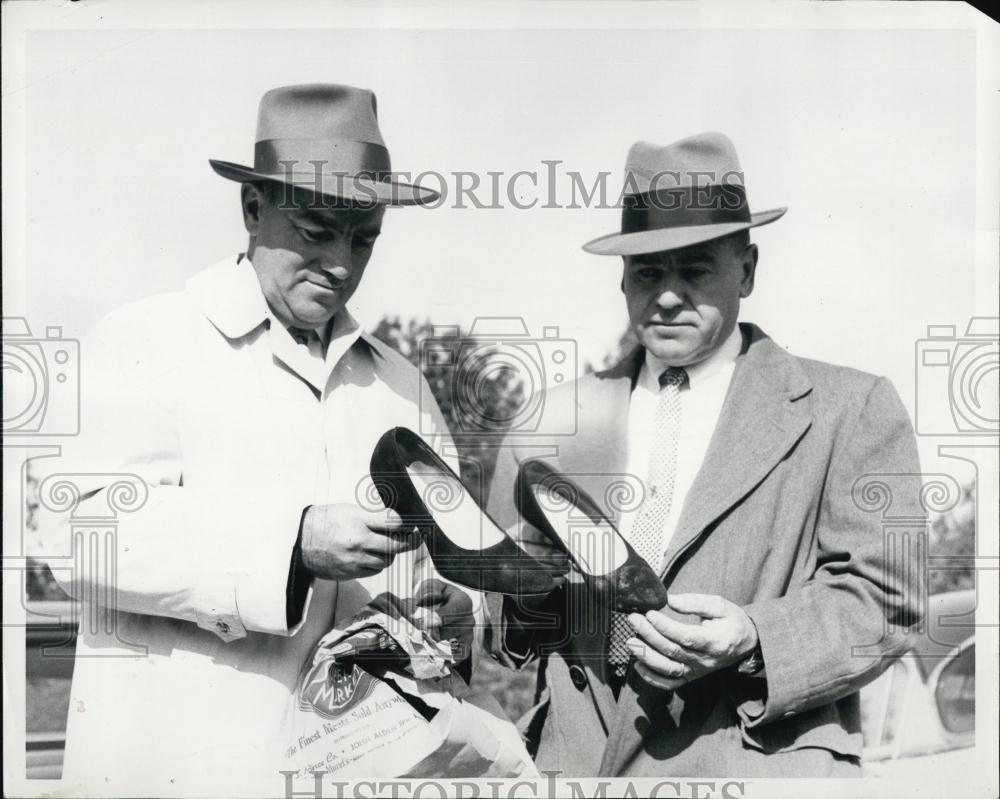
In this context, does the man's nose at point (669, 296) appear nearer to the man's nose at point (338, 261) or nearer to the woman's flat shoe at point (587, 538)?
the woman's flat shoe at point (587, 538)

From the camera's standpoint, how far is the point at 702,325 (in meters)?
3.59

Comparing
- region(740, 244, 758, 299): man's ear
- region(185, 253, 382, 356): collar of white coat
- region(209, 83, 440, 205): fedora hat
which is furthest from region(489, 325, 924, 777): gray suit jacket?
region(209, 83, 440, 205): fedora hat

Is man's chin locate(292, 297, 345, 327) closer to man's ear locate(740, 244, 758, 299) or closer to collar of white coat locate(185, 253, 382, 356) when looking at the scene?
collar of white coat locate(185, 253, 382, 356)

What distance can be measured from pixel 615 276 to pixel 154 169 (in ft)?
4.65

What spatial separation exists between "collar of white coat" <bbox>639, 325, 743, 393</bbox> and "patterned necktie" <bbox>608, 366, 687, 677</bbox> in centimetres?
2

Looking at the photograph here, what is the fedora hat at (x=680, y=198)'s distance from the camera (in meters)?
3.55

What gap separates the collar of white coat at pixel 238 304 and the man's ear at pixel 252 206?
0.10m

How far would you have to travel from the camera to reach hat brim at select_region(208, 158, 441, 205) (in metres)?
3.53

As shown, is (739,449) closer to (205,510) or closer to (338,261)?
(338,261)

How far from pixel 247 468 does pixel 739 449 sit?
4.71 feet

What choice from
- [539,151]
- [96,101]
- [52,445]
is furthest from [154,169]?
[539,151]

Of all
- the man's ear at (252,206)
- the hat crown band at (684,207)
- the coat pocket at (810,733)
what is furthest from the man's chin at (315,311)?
the coat pocket at (810,733)

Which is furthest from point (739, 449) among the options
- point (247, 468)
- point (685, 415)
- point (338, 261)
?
point (247, 468)

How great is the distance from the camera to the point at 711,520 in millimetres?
3484
